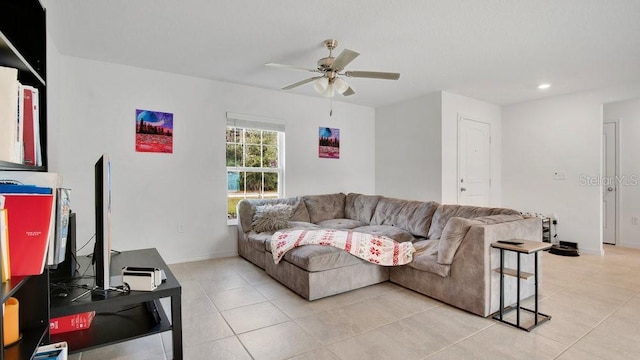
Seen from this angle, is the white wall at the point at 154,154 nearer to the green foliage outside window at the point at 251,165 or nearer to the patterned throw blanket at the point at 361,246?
the green foliage outside window at the point at 251,165

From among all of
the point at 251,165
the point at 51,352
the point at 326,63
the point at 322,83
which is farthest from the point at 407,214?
the point at 51,352

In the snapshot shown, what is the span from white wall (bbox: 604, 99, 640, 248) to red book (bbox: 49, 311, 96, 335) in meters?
6.87

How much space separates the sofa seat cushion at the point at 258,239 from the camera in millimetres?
3579

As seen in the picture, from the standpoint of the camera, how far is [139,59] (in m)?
3.48

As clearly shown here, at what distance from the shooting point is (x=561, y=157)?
489 centimetres

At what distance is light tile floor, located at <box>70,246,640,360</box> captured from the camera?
2.00 meters

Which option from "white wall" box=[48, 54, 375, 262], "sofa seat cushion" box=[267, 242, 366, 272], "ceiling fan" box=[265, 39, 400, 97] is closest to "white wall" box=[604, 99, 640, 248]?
"ceiling fan" box=[265, 39, 400, 97]

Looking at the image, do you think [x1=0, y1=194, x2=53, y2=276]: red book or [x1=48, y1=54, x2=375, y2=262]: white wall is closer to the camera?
[x1=0, y1=194, x2=53, y2=276]: red book

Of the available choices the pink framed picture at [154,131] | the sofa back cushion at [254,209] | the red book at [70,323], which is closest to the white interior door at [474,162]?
the sofa back cushion at [254,209]

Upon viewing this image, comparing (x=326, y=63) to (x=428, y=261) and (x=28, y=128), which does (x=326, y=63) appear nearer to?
(x=428, y=261)

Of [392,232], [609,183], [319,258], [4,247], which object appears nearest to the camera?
[4,247]

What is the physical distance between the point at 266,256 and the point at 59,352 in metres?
2.29

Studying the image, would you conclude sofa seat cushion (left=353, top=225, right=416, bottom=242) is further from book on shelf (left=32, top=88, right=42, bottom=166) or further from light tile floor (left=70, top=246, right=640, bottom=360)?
book on shelf (left=32, top=88, right=42, bottom=166)

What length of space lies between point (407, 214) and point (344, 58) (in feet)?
7.36
